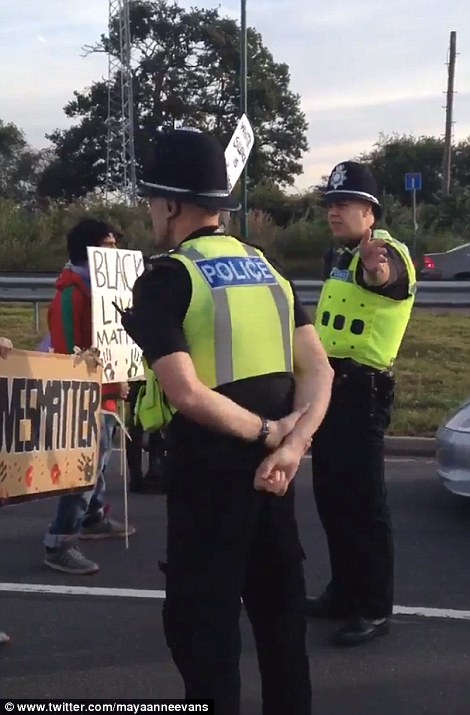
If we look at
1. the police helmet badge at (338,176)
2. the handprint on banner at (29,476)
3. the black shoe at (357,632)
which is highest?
the police helmet badge at (338,176)

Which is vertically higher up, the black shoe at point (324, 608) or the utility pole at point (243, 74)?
the utility pole at point (243, 74)

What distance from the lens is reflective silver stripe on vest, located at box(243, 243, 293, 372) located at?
2.90 m

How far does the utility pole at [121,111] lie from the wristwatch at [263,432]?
4153 centimetres

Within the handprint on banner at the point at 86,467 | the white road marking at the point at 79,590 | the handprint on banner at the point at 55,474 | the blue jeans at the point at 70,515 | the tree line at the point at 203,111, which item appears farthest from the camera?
the tree line at the point at 203,111

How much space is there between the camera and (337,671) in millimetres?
4199

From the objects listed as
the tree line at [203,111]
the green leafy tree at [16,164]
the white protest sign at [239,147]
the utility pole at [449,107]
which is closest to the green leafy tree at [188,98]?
the tree line at [203,111]

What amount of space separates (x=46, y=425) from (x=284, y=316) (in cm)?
138

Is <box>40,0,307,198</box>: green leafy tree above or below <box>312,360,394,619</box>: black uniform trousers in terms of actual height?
above

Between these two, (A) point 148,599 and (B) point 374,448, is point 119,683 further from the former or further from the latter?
(B) point 374,448

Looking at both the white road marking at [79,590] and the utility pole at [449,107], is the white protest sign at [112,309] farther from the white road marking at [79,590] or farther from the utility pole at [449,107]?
the utility pole at [449,107]

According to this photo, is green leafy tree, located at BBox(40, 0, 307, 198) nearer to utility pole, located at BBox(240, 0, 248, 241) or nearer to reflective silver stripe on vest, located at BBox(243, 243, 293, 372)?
utility pole, located at BBox(240, 0, 248, 241)

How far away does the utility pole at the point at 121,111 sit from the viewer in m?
46.9

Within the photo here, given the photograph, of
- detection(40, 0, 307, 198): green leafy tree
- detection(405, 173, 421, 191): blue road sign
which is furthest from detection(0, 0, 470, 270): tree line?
detection(405, 173, 421, 191): blue road sign

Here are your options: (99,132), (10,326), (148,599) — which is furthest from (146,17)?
(148,599)
